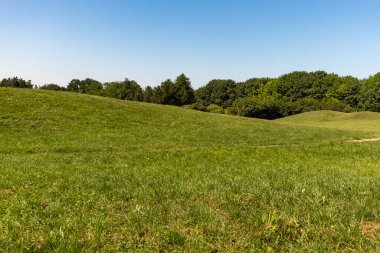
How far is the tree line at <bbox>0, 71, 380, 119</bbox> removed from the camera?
11888 cm

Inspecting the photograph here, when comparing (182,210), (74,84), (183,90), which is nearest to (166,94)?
(183,90)

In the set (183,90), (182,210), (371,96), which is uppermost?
(371,96)

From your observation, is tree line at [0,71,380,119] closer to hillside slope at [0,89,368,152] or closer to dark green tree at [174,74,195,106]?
dark green tree at [174,74,195,106]

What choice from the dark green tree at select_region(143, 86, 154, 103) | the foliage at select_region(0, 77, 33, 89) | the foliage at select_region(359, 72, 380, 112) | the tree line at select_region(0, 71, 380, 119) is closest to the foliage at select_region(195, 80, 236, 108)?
the tree line at select_region(0, 71, 380, 119)

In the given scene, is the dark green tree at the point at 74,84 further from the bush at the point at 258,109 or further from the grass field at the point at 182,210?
the grass field at the point at 182,210

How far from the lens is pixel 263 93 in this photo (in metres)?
166

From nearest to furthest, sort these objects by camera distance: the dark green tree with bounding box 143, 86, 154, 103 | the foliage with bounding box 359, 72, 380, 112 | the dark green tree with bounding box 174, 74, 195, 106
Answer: the dark green tree with bounding box 174, 74, 195, 106, the foliage with bounding box 359, 72, 380, 112, the dark green tree with bounding box 143, 86, 154, 103

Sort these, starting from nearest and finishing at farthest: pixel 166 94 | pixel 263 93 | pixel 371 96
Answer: pixel 166 94, pixel 371 96, pixel 263 93

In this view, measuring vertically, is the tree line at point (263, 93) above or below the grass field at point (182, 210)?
above

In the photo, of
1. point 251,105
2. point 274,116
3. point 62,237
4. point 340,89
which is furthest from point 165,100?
point 62,237

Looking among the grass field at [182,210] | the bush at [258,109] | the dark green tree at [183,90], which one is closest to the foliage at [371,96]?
the bush at [258,109]

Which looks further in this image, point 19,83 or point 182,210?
point 19,83

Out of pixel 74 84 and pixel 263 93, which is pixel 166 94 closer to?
pixel 263 93

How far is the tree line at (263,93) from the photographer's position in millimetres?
118875
